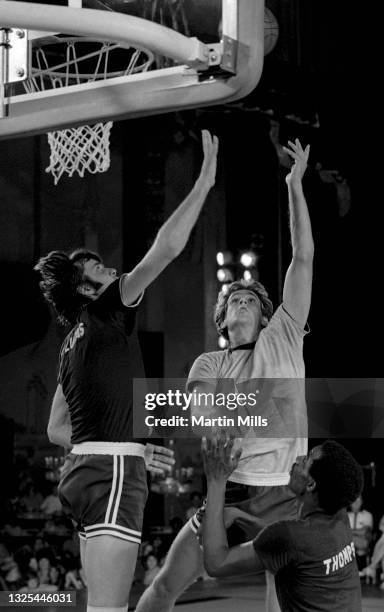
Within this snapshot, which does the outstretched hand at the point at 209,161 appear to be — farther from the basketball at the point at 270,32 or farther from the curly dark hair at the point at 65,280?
the basketball at the point at 270,32

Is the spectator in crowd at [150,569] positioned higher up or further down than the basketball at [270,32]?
further down

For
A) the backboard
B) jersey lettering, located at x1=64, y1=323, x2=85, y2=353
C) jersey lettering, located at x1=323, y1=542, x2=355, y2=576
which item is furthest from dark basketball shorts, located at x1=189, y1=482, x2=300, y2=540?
the backboard

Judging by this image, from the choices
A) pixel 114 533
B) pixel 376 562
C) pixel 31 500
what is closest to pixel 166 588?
pixel 114 533

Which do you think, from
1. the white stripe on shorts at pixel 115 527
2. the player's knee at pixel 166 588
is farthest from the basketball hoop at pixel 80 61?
the player's knee at pixel 166 588

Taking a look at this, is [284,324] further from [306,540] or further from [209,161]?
[306,540]

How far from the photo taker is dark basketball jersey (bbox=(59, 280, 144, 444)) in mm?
3816

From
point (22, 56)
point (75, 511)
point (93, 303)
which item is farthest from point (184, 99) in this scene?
point (75, 511)

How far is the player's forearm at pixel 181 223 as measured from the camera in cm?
360

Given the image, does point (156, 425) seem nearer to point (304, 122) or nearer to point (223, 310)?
point (304, 122)

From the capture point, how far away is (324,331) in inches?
362

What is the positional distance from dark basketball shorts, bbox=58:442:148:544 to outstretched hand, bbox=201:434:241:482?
1.09 metres

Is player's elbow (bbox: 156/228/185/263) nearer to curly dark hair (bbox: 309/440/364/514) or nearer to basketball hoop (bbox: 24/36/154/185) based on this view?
basketball hoop (bbox: 24/36/154/185)

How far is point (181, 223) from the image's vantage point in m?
3.62

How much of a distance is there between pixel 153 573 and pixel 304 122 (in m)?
4.08
